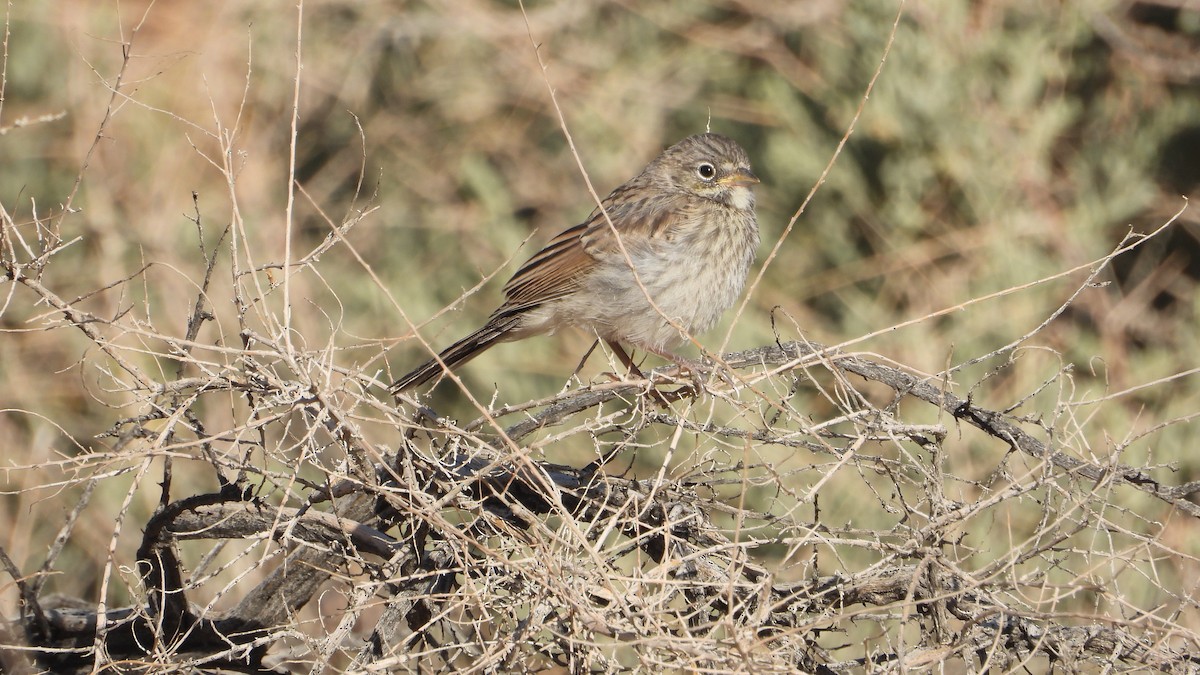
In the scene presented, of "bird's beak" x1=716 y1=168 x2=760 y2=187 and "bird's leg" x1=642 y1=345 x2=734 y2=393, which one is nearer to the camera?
"bird's leg" x1=642 y1=345 x2=734 y2=393

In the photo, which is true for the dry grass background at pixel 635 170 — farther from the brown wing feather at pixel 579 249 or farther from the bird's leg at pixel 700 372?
the bird's leg at pixel 700 372

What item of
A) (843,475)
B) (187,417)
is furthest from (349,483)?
(843,475)

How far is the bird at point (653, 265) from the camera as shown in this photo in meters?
5.39

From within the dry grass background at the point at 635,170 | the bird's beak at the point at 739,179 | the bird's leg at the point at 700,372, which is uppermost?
the bird's leg at the point at 700,372

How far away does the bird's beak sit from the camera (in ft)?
19.1

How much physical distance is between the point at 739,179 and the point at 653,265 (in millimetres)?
649

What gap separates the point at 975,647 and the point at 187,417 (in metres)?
1.91

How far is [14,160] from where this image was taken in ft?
30.6

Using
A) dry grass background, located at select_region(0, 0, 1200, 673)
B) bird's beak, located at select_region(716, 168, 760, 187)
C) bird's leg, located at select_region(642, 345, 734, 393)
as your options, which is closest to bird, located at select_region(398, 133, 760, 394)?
bird's beak, located at select_region(716, 168, 760, 187)

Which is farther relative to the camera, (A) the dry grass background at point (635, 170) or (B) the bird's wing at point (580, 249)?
(A) the dry grass background at point (635, 170)

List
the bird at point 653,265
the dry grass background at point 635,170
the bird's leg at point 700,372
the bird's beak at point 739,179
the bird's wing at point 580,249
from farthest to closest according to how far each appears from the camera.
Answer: the dry grass background at point 635,170 → the bird's beak at point 739,179 → the bird's wing at point 580,249 → the bird at point 653,265 → the bird's leg at point 700,372

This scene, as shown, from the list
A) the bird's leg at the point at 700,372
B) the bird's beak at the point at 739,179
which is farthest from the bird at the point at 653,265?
the bird's leg at the point at 700,372

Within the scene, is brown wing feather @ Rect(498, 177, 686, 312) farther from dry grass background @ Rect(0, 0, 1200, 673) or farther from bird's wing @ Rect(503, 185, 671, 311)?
dry grass background @ Rect(0, 0, 1200, 673)

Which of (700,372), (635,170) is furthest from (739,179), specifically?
(635,170)
